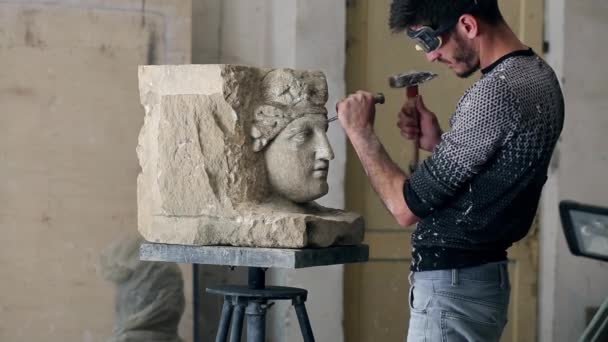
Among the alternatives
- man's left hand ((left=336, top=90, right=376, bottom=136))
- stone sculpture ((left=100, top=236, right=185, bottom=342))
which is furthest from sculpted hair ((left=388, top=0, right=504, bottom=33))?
stone sculpture ((left=100, top=236, right=185, bottom=342))

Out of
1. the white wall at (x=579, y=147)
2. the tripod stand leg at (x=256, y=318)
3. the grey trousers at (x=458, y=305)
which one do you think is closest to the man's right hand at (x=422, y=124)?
the grey trousers at (x=458, y=305)

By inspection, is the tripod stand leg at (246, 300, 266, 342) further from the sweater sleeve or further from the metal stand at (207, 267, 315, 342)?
the sweater sleeve

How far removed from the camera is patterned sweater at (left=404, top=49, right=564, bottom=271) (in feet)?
9.16

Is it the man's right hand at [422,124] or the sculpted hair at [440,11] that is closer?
the sculpted hair at [440,11]

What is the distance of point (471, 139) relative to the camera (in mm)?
2795

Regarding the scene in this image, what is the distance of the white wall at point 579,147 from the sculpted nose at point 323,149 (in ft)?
7.21

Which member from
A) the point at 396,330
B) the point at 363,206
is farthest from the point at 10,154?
the point at 396,330

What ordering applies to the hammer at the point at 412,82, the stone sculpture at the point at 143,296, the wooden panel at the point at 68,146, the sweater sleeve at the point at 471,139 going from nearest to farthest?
the sweater sleeve at the point at 471,139, the hammer at the point at 412,82, the stone sculpture at the point at 143,296, the wooden panel at the point at 68,146

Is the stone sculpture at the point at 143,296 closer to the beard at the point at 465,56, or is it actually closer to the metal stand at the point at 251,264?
the metal stand at the point at 251,264

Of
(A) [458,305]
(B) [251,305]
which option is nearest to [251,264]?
(B) [251,305]

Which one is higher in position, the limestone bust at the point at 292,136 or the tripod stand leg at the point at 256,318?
the limestone bust at the point at 292,136

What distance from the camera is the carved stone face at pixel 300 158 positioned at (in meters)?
3.47

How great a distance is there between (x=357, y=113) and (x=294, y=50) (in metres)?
2.03

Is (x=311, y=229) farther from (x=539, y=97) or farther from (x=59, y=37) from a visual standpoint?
(x=59, y=37)
